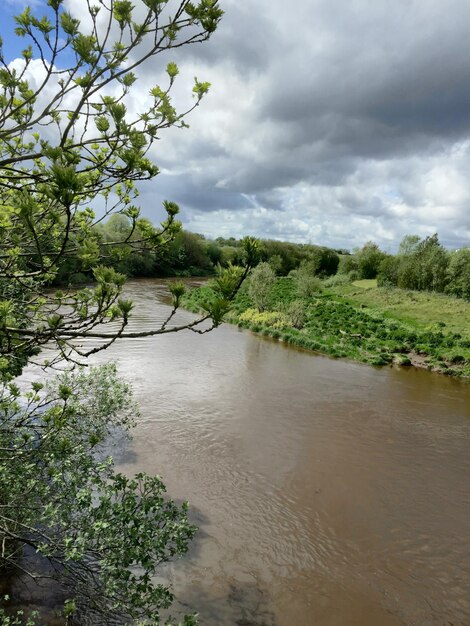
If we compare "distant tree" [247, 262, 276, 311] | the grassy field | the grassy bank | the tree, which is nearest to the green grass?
the grassy field

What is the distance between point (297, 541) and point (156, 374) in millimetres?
10509

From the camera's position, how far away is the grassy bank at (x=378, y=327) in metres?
23.1

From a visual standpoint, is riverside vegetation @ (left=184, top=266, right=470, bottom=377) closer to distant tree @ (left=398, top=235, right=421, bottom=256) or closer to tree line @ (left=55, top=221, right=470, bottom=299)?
tree line @ (left=55, top=221, right=470, bottom=299)

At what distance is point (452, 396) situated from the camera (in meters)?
18.5

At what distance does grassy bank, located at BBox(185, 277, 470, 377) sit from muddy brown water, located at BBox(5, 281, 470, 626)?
3642 mm

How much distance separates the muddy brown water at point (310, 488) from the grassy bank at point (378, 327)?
3642 millimetres

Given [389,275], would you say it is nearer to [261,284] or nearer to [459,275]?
[459,275]

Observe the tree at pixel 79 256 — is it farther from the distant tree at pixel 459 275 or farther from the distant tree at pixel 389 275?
the distant tree at pixel 389 275

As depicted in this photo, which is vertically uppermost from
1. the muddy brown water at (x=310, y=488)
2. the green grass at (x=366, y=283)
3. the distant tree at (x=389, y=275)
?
the distant tree at (x=389, y=275)

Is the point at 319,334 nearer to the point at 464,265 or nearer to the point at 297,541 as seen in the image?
the point at 297,541

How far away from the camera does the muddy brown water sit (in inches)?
287

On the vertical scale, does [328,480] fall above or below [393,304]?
below

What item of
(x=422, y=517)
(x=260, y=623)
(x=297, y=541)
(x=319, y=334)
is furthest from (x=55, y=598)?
(x=319, y=334)

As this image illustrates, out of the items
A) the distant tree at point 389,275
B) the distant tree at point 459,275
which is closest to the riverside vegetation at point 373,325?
the distant tree at point 459,275
